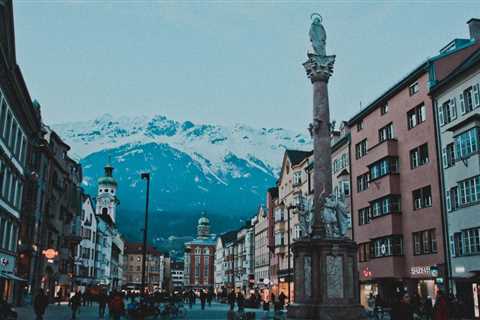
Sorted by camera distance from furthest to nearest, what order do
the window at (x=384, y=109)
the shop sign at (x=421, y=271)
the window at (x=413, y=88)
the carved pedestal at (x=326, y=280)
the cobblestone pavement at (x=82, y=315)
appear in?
the window at (x=384, y=109) → the window at (x=413, y=88) → the shop sign at (x=421, y=271) → the cobblestone pavement at (x=82, y=315) → the carved pedestal at (x=326, y=280)

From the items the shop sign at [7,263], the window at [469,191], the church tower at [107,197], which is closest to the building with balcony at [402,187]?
the window at [469,191]

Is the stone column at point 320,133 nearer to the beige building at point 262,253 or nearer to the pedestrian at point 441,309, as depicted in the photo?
the pedestrian at point 441,309

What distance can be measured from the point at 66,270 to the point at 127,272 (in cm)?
12002

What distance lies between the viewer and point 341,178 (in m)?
58.0

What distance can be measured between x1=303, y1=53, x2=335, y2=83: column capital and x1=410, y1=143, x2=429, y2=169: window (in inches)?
744

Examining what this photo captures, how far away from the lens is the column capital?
1057 inches

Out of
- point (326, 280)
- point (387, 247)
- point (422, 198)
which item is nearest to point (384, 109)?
point (422, 198)

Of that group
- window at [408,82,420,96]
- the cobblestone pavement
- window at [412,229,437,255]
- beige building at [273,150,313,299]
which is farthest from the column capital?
beige building at [273,150,313,299]

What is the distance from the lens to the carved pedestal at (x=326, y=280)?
2316 centimetres

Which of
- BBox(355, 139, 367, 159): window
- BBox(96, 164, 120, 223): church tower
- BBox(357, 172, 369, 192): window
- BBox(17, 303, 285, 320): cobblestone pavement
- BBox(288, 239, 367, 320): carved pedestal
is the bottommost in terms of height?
BBox(17, 303, 285, 320): cobblestone pavement

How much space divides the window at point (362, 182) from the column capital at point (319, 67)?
27.1 m

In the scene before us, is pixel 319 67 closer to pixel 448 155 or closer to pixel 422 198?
pixel 448 155

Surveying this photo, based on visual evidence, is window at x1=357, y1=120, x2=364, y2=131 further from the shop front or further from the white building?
the white building

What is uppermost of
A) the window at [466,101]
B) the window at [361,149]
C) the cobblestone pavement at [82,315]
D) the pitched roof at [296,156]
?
the pitched roof at [296,156]
